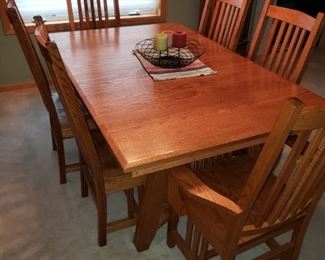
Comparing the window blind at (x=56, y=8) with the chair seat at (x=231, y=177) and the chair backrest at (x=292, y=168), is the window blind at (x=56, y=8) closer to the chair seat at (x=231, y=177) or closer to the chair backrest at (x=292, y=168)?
the chair seat at (x=231, y=177)

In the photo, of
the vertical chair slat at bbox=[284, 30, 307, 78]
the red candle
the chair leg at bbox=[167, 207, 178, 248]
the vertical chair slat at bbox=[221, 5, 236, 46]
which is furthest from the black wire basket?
the chair leg at bbox=[167, 207, 178, 248]

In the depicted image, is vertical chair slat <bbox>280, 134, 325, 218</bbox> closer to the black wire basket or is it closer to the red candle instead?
the black wire basket

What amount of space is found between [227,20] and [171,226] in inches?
53.8

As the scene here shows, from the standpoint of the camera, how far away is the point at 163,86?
1.59m

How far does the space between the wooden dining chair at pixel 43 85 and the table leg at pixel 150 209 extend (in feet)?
2.06

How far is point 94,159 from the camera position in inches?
55.6

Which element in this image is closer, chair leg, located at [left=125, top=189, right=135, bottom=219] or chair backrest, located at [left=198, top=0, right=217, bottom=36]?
Result: chair leg, located at [left=125, top=189, right=135, bottom=219]

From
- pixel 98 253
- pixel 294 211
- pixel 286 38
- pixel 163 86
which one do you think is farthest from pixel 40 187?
pixel 286 38

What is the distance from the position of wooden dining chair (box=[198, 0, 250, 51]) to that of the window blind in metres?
1.21

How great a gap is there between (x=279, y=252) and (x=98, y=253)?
838mm

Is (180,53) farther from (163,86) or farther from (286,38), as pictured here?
(286,38)

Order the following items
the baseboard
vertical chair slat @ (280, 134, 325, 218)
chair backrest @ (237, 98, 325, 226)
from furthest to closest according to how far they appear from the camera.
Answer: the baseboard
vertical chair slat @ (280, 134, 325, 218)
chair backrest @ (237, 98, 325, 226)

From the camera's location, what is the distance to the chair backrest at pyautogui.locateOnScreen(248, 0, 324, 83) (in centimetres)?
171

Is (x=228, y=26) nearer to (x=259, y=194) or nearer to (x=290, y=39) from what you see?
(x=290, y=39)
